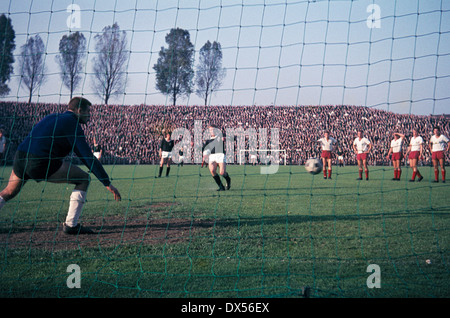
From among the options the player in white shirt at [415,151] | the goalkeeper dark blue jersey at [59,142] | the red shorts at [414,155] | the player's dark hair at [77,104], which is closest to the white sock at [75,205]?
the goalkeeper dark blue jersey at [59,142]

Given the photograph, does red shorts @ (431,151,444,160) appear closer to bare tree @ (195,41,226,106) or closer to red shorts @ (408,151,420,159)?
red shorts @ (408,151,420,159)

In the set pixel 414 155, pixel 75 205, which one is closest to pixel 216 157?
pixel 75 205

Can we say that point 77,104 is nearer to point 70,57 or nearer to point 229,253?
point 229,253

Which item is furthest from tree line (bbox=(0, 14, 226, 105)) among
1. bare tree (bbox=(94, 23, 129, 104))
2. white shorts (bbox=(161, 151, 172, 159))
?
white shorts (bbox=(161, 151, 172, 159))

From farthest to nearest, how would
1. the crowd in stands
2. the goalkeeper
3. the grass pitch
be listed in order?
the crowd in stands, the goalkeeper, the grass pitch

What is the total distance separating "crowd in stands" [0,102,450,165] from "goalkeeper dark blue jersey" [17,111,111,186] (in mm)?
21205

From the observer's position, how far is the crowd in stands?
26.1 m

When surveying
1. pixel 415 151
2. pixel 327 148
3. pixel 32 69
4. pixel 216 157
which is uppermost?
pixel 32 69

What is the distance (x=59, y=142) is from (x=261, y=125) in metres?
25.7

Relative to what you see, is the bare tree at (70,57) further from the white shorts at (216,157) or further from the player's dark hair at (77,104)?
the white shorts at (216,157)

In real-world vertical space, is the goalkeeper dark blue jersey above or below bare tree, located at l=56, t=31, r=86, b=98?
below

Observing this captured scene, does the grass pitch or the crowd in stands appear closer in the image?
the grass pitch

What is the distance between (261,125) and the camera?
2959cm

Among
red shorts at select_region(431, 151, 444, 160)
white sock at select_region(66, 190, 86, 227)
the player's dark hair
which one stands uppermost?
red shorts at select_region(431, 151, 444, 160)
